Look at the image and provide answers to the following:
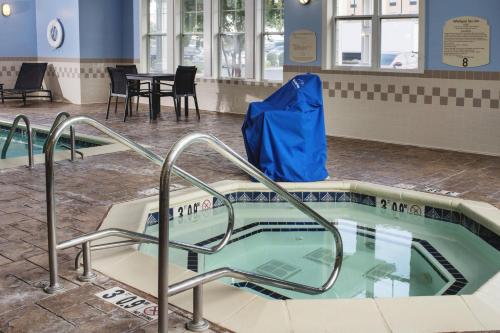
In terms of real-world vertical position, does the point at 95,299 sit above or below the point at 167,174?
below

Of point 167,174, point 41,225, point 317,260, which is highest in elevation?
point 167,174

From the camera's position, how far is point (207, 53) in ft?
36.3

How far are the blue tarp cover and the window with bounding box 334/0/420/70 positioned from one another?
2476mm

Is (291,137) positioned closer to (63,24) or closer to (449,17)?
(449,17)

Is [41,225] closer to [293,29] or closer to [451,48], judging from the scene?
[451,48]

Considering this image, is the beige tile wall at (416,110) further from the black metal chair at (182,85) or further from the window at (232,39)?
the window at (232,39)

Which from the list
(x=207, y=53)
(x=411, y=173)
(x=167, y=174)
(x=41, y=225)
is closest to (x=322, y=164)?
(x=411, y=173)

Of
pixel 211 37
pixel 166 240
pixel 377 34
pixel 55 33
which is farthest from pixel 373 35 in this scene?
pixel 55 33

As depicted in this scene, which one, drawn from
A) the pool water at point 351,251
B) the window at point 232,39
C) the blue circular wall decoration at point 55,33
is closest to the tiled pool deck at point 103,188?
the pool water at point 351,251

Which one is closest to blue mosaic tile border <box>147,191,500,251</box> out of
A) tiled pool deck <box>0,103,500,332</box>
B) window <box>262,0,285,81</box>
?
tiled pool deck <box>0,103,500,332</box>

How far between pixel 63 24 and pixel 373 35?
7.22m

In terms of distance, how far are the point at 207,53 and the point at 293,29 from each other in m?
2.82

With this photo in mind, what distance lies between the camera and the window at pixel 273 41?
394 inches

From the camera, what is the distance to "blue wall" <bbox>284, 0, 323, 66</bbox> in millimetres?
8320
